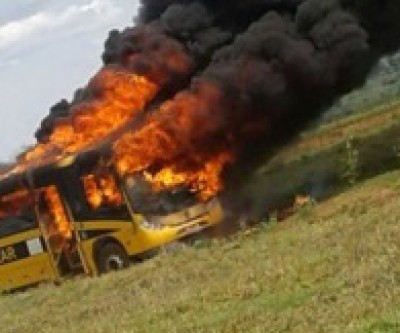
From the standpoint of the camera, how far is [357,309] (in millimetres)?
9906

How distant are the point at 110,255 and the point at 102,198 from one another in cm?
140

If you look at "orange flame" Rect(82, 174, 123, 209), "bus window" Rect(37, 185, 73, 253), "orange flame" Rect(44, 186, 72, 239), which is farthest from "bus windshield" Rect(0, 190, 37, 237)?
"orange flame" Rect(82, 174, 123, 209)

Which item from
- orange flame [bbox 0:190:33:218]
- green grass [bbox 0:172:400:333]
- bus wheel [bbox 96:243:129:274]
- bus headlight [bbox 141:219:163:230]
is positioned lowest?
green grass [bbox 0:172:400:333]

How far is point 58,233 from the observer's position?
22.6 m

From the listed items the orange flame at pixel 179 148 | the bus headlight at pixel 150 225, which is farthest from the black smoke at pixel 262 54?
the bus headlight at pixel 150 225

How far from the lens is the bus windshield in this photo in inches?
902

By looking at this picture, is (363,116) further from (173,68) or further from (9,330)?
(9,330)

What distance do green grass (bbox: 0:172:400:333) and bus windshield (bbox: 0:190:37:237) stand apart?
7.74 feet

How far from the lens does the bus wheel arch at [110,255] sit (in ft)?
70.5

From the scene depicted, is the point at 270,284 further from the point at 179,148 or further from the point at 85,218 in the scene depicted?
the point at 179,148

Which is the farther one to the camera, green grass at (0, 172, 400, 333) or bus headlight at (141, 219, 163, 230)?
bus headlight at (141, 219, 163, 230)

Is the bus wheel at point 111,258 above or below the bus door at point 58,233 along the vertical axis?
below

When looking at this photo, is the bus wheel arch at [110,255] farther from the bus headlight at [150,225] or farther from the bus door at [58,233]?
the bus headlight at [150,225]

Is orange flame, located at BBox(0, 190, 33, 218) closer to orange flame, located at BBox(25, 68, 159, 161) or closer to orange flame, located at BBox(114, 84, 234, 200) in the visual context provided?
orange flame, located at BBox(25, 68, 159, 161)
